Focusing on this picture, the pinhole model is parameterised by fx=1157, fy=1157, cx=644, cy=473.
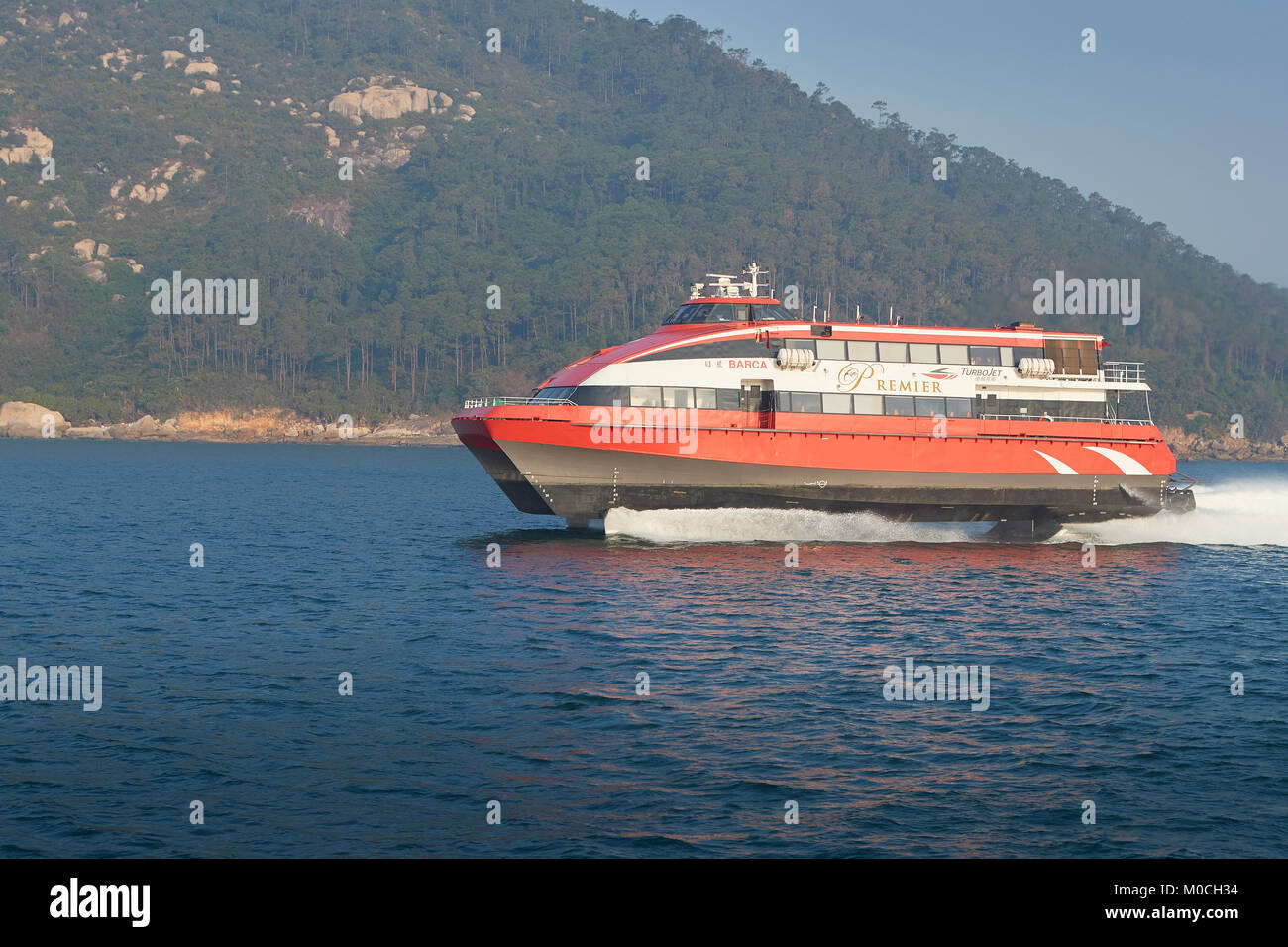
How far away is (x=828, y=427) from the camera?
39812 millimetres

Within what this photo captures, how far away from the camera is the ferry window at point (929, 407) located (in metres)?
41.0

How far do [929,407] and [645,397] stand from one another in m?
10.4

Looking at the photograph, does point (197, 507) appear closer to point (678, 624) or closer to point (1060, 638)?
point (678, 624)

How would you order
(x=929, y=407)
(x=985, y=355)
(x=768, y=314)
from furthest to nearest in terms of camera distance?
(x=985, y=355), (x=768, y=314), (x=929, y=407)

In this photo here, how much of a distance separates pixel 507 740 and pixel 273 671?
6669 mm

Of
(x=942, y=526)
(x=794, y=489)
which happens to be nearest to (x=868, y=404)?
(x=794, y=489)

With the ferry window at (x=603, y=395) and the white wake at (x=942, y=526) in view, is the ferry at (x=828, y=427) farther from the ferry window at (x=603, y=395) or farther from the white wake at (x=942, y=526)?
the white wake at (x=942, y=526)

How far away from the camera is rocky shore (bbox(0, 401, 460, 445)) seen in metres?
172

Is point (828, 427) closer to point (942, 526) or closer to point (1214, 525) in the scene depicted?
point (942, 526)

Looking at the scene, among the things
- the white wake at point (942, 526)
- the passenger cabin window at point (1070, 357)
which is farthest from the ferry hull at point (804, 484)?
the passenger cabin window at point (1070, 357)

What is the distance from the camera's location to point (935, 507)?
41531mm

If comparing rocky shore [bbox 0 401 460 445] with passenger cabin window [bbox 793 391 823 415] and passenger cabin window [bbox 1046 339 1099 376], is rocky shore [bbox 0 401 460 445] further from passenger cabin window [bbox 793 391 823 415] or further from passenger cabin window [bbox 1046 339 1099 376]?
passenger cabin window [bbox 793 391 823 415]

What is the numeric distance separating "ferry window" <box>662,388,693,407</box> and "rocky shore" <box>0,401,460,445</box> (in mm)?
137509

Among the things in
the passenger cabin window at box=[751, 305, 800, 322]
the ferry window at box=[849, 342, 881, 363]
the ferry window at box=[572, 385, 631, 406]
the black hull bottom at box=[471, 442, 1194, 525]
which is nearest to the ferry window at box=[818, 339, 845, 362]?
the ferry window at box=[849, 342, 881, 363]
